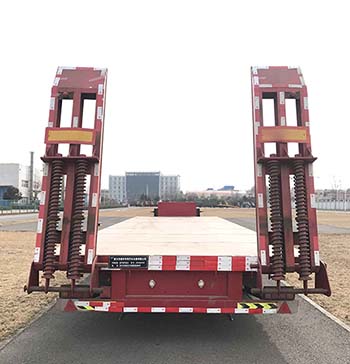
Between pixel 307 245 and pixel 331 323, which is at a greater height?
pixel 307 245

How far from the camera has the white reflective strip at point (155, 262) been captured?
440 cm

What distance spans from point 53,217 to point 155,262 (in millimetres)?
1209

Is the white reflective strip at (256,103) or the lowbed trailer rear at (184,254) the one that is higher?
the white reflective strip at (256,103)

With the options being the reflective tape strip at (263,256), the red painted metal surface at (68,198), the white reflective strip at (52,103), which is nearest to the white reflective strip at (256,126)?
the reflective tape strip at (263,256)

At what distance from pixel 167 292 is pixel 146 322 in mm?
1290

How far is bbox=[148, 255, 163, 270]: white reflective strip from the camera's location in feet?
14.4

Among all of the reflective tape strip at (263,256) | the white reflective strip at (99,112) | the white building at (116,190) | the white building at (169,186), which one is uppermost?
the white building at (116,190)

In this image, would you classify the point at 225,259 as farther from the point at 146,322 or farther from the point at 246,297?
the point at 146,322

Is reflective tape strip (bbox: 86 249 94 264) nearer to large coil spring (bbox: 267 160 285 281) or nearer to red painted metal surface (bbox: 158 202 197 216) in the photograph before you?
large coil spring (bbox: 267 160 285 281)

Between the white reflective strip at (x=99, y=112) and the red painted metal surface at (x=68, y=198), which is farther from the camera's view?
the white reflective strip at (x=99, y=112)

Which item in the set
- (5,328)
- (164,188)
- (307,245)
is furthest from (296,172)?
(164,188)

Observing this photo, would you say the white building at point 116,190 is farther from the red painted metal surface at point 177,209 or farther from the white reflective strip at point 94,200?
the white reflective strip at point 94,200

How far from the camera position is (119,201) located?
310 ft

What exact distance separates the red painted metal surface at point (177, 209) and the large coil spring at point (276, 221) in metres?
9.54
